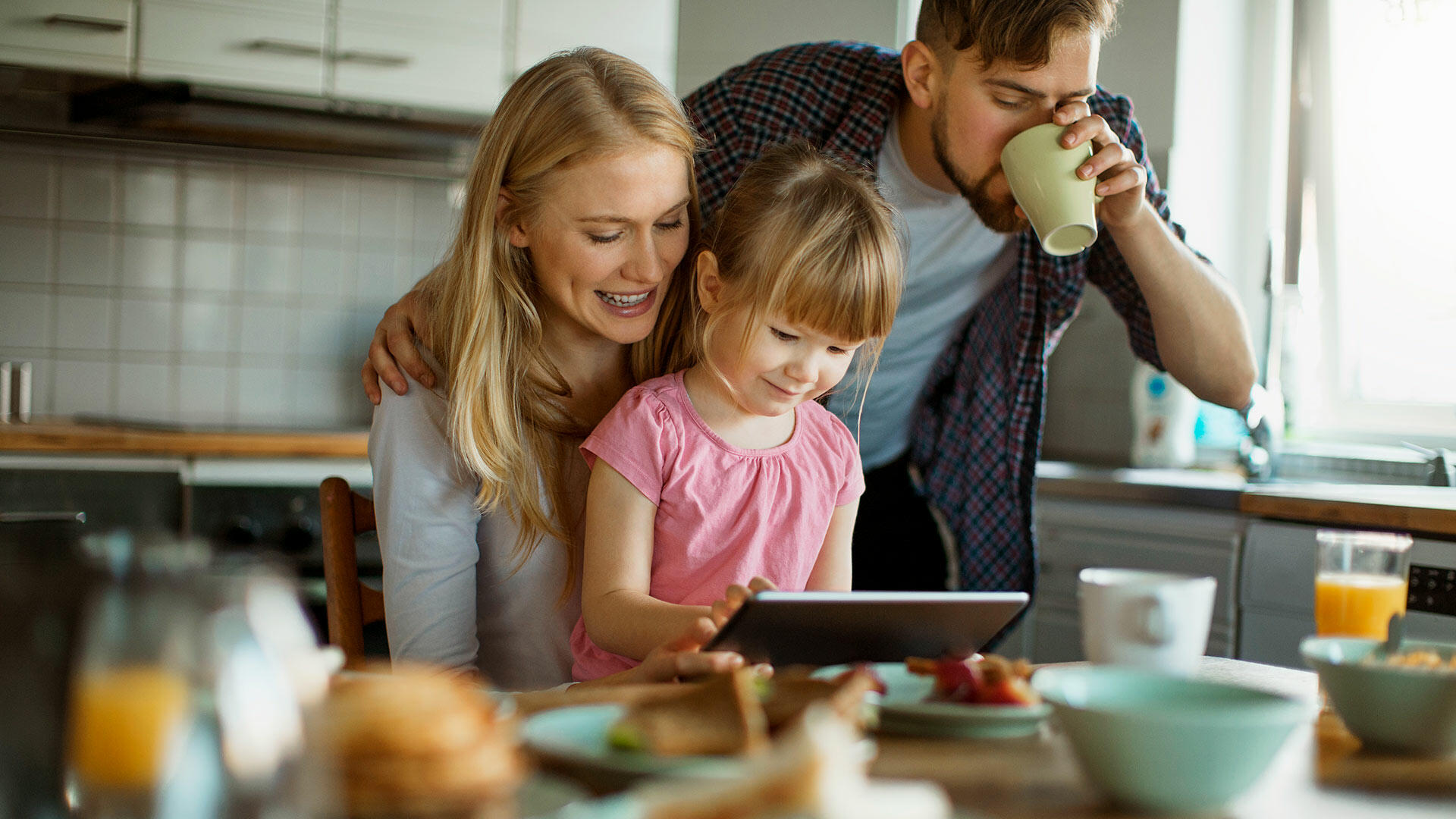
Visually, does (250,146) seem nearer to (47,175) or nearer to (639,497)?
(47,175)

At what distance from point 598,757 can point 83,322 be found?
113 inches

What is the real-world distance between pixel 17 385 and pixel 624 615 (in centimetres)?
230

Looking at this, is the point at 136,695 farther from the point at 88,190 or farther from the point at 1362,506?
the point at 88,190

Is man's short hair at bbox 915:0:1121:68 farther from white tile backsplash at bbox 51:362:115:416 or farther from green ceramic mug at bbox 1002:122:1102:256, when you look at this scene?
white tile backsplash at bbox 51:362:115:416

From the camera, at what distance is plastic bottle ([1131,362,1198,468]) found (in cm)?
326

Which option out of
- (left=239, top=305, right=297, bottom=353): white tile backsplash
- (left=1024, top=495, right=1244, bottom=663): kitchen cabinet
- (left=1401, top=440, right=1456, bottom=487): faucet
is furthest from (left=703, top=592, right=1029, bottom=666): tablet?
(left=239, top=305, right=297, bottom=353): white tile backsplash

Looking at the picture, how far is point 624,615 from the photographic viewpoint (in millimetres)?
1220

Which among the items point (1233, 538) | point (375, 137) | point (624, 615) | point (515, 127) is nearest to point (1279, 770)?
point (624, 615)

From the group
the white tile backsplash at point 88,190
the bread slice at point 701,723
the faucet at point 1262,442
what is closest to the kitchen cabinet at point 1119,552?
the faucet at point 1262,442

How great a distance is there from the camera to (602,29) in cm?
321

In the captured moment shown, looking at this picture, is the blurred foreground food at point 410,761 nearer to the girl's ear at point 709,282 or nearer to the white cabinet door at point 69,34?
the girl's ear at point 709,282

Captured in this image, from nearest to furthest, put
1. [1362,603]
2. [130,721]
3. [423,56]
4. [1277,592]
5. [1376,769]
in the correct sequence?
[130,721]
[1376,769]
[1362,603]
[1277,592]
[423,56]

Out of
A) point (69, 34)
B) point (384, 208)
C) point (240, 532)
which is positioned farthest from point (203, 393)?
point (69, 34)

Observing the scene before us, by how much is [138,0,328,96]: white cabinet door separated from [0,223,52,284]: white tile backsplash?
52 centimetres
